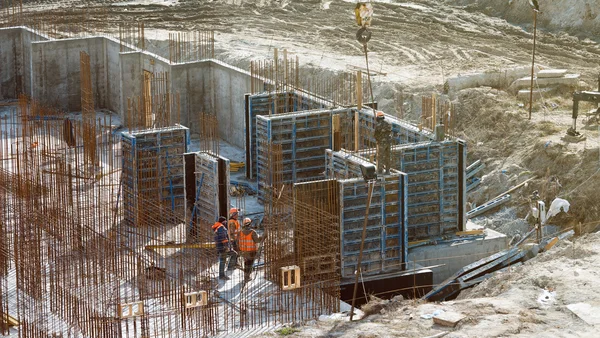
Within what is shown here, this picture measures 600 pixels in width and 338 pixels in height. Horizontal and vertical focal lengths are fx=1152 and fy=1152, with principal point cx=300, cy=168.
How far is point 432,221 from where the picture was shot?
74.5 ft

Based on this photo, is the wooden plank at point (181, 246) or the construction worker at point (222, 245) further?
the wooden plank at point (181, 246)

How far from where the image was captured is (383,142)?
19.8 metres

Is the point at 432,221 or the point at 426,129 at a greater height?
the point at 426,129

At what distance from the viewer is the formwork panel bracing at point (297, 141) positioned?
24953 mm

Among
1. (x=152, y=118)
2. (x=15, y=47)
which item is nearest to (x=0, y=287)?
(x=152, y=118)

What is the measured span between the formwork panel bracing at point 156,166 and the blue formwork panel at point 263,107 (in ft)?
10.0

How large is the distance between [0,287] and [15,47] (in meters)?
18.1

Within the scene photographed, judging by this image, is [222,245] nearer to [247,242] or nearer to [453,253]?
[247,242]

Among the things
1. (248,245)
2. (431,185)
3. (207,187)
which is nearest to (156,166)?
(207,187)

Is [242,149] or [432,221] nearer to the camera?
[432,221]

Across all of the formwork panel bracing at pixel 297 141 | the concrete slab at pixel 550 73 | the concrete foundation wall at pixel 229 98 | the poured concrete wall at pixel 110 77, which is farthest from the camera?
the poured concrete wall at pixel 110 77

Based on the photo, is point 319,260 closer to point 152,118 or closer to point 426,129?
point 426,129

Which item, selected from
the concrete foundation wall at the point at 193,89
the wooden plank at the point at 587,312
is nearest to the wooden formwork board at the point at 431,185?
the wooden plank at the point at 587,312

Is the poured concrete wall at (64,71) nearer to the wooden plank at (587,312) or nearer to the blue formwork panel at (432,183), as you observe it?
the blue formwork panel at (432,183)
